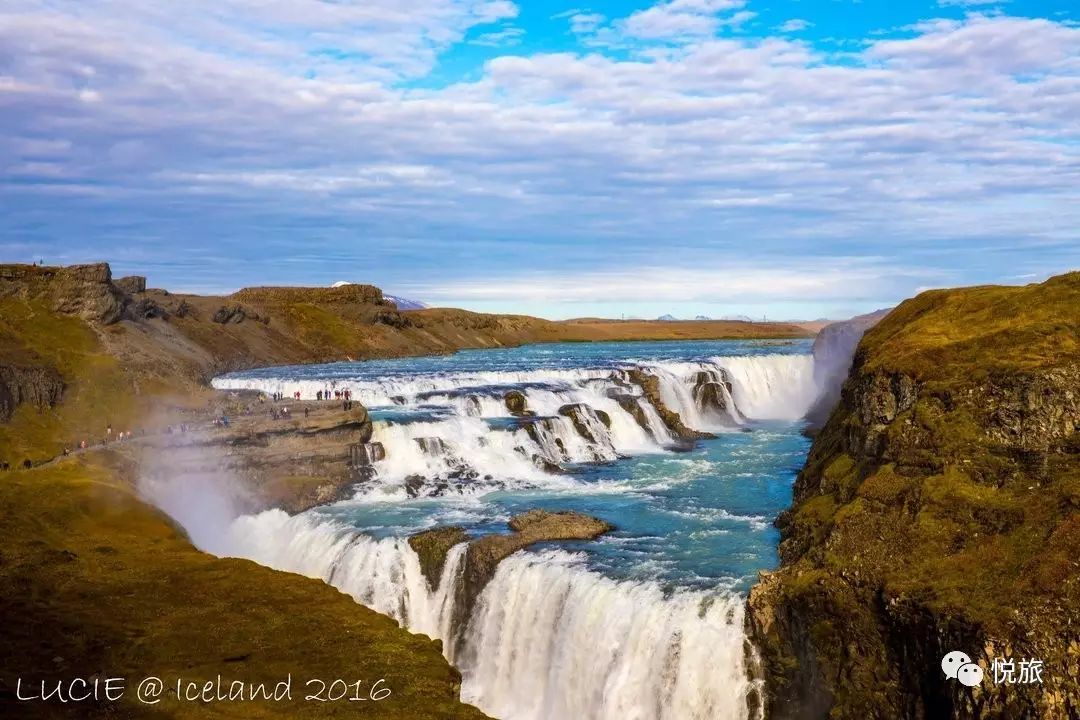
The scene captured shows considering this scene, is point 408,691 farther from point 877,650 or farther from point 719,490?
point 719,490

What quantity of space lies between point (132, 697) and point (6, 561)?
11.3m

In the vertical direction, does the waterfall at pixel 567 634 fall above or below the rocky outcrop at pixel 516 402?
below

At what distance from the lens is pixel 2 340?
183 feet

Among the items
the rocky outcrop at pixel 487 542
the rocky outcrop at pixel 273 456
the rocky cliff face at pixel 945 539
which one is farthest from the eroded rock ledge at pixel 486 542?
the rocky outcrop at pixel 273 456

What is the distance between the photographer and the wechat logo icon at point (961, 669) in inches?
686

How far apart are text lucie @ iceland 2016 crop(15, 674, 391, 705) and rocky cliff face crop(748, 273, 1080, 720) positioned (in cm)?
1035

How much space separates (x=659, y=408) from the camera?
6012 cm

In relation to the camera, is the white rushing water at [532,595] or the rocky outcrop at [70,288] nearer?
the white rushing water at [532,595]

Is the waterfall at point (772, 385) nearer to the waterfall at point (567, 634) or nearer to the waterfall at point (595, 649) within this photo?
the waterfall at point (567, 634)

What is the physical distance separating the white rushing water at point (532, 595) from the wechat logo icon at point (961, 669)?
17.9 ft

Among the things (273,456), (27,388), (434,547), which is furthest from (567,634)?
(27,388)

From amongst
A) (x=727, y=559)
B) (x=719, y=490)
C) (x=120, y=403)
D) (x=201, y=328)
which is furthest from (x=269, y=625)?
(x=201, y=328)

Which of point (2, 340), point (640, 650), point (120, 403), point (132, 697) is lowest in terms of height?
point (640, 650)

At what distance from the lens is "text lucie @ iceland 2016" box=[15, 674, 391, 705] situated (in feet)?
59.2
